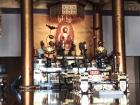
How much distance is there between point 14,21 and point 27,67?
3198 mm

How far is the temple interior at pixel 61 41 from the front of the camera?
45.8 feet

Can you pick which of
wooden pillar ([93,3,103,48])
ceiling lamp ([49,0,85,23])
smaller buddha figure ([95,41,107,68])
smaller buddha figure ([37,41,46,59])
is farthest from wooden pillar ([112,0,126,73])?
smaller buddha figure ([37,41,46,59])

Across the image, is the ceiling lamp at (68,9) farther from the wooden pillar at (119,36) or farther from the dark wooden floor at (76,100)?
the dark wooden floor at (76,100)

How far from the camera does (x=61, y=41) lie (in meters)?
16.7

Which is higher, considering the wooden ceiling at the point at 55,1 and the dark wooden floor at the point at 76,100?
the wooden ceiling at the point at 55,1

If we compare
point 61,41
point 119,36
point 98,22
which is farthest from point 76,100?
point 98,22

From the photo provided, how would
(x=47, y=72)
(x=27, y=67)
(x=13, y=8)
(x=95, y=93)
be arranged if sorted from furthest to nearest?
1. (x=13, y=8)
2. (x=47, y=72)
3. (x=27, y=67)
4. (x=95, y=93)

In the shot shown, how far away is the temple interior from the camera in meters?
14.0

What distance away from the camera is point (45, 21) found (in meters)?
17.0

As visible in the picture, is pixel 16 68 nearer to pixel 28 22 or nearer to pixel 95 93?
pixel 28 22

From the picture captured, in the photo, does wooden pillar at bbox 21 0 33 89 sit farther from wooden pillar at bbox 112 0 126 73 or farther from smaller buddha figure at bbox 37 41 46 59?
wooden pillar at bbox 112 0 126 73

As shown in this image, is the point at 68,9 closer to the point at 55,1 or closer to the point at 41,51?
the point at 55,1

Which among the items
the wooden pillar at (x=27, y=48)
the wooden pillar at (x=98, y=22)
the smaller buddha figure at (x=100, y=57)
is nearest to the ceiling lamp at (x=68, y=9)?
the wooden pillar at (x=98, y=22)

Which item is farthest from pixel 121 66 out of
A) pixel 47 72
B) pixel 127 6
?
pixel 127 6
